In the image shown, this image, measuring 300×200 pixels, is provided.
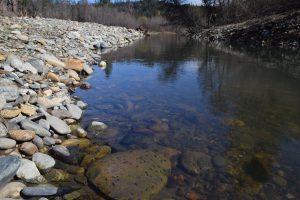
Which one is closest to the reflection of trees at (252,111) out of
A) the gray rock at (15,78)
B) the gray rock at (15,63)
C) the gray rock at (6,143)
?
the gray rock at (6,143)

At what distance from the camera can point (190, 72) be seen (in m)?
12.3

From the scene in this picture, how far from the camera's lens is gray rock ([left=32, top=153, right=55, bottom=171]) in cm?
431

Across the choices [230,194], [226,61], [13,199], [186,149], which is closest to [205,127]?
[186,149]

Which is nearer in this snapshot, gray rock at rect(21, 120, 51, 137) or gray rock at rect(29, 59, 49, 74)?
gray rock at rect(21, 120, 51, 137)

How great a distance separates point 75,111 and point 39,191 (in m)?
2.85

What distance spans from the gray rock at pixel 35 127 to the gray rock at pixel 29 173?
987 mm

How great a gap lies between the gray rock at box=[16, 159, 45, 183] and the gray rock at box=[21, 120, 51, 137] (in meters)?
0.99

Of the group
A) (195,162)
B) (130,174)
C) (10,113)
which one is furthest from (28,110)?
(195,162)

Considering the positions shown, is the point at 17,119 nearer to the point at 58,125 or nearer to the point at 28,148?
the point at 58,125

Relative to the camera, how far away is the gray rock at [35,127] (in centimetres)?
510

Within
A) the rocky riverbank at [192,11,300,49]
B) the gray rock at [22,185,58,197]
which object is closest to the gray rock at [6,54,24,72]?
the gray rock at [22,185,58,197]

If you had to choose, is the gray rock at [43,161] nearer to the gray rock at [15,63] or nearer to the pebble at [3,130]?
the pebble at [3,130]

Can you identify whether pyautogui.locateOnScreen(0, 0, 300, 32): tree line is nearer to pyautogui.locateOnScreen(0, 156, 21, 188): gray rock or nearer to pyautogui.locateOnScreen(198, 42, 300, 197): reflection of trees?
pyautogui.locateOnScreen(198, 42, 300, 197): reflection of trees

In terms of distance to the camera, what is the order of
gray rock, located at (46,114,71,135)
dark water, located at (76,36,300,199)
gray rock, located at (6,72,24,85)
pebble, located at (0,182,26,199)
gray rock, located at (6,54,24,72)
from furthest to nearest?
gray rock, located at (6,54,24,72) < gray rock, located at (6,72,24,85) < gray rock, located at (46,114,71,135) < dark water, located at (76,36,300,199) < pebble, located at (0,182,26,199)
